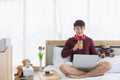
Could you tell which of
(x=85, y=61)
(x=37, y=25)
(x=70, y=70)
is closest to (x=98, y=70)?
(x=85, y=61)

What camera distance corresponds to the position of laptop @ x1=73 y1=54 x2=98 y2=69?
2871mm

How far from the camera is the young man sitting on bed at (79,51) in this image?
287 cm

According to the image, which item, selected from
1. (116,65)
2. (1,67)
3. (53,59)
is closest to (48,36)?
(53,59)

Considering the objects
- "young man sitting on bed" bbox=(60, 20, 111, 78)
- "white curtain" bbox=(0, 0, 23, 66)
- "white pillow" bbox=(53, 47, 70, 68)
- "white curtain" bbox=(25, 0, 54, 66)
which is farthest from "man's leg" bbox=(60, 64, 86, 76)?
"white curtain" bbox=(0, 0, 23, 66)

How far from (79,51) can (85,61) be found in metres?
0.47

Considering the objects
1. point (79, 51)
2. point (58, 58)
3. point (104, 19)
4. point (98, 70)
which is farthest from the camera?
point (104, 19)

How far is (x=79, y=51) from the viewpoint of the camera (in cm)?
335

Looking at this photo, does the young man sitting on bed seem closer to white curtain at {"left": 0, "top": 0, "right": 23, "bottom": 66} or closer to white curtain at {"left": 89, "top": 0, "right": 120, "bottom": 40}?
white curtain at {"left": 89, "top": 0, "right": 120, "bottom": 40}

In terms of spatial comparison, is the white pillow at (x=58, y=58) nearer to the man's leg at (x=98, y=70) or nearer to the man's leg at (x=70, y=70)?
the man's leg at (x=70, y=70)

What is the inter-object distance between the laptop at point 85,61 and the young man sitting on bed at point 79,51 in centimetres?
7

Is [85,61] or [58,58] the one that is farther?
[58,58]

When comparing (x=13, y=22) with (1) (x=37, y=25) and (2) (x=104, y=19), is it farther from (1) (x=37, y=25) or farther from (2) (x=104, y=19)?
(2) (x=104, y=19)

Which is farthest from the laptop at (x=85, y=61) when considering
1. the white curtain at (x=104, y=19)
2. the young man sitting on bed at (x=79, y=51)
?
the white curtain at (x=104, y=19)

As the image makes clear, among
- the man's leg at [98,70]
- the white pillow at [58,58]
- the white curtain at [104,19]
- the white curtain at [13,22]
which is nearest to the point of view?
the man's leg at [98,70]
